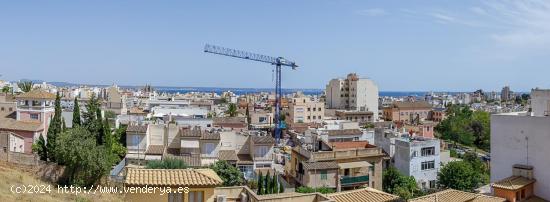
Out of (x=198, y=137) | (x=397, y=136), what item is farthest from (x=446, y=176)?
(x=198, y=137)

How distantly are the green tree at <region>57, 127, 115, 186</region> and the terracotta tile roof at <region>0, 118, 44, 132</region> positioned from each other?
8556mm

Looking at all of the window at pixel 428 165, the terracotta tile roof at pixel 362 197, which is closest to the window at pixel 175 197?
the terracotta tile roof at pixel 362 197

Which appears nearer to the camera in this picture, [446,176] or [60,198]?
[60,198]

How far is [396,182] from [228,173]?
473 inches

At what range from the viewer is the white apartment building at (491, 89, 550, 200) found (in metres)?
17.2

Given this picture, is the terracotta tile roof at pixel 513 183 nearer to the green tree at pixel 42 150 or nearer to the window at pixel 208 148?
the window at pixel 208 148

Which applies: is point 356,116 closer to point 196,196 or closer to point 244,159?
point 244,159

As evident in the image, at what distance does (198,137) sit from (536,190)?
20.0 meters

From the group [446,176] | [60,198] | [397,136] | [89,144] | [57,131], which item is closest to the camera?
[60,198]

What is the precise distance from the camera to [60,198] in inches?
777

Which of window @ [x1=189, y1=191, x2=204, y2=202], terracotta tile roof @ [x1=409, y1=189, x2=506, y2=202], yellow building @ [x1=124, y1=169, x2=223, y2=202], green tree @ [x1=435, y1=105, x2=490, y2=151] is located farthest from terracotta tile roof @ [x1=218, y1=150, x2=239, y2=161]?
green tree @ [x1=435, y1=105, x2=490, y2=151]

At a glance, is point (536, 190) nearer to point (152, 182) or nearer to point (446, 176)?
point (152, 182)

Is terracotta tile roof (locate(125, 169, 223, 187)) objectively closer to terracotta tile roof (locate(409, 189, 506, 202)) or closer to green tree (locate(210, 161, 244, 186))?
terracotta tile roof (locate(409, 189, 506, 202))

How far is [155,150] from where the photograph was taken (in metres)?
31.8
